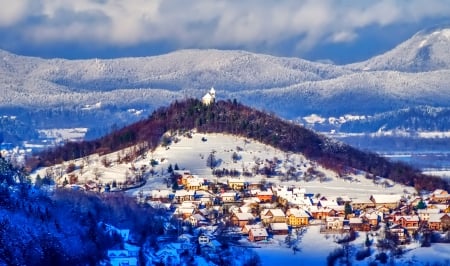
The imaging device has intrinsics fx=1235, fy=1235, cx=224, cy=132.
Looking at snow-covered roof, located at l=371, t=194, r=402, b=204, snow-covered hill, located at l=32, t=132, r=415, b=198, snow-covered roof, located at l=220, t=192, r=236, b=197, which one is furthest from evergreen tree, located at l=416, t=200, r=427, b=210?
snow-covered roof, located at l=220, t=192, r=236, b=197

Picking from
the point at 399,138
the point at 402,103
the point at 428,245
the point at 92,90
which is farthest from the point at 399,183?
the point at 92,90

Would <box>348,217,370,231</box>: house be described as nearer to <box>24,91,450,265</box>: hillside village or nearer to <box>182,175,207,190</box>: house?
<box>24,91,450,265</box>: hillside village

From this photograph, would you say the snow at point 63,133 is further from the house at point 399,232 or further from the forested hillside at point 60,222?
the house at point 399,232

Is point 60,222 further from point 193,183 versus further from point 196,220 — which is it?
point 193,183

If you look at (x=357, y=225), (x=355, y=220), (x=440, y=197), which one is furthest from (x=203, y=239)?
(x=440, y=197)

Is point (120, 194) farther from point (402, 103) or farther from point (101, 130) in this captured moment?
point (402, 103)

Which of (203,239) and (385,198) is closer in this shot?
(203,239)
